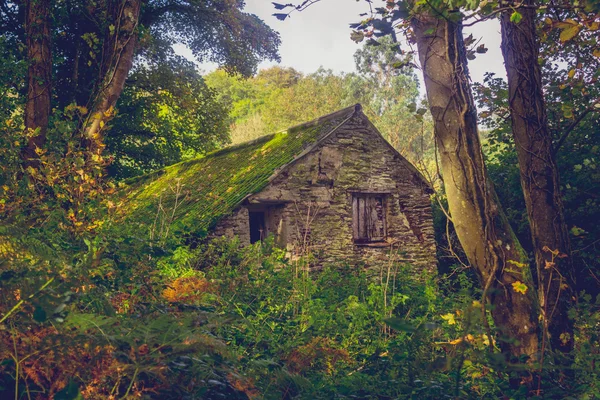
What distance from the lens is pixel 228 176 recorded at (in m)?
13.2

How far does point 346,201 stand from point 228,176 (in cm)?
268

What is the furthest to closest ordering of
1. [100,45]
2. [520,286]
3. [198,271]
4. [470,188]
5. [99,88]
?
[100,45], [99,88], [198,271], [470,188], [520,286]

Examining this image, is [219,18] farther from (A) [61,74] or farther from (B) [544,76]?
(B) [544,76]

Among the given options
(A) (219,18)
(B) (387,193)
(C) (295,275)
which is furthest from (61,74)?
(C) (295,275)

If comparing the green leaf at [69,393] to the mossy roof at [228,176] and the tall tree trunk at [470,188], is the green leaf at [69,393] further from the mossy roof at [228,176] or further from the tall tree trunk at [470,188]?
the mossy roof at [228,176]

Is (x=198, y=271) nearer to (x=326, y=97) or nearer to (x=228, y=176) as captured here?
(x=228, y=176)

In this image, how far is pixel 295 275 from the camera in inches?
307

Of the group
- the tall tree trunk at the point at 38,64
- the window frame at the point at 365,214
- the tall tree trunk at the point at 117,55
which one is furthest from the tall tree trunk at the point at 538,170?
the window frame at the point at 365,214

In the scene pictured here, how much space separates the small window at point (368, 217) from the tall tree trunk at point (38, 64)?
21.9 feet

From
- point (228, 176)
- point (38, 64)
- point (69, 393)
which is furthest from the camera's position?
point (228, 176)

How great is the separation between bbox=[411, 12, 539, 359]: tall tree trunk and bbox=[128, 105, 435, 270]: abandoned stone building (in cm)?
668

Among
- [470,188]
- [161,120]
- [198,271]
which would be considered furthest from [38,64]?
A: [470,188]

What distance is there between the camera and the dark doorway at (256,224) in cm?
1292

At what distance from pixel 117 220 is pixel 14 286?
4724 millimetres
